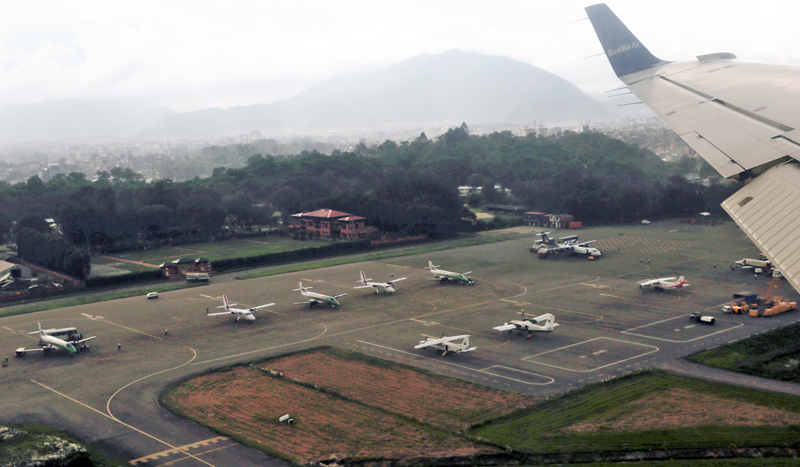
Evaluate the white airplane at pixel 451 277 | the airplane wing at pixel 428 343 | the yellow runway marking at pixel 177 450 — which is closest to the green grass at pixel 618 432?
the airplane wing at pixel 428 343

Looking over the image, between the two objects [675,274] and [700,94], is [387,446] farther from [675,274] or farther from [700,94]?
[675,274]

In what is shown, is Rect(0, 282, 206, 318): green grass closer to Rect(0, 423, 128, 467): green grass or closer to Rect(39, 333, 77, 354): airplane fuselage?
Rect(39, 333, 77, 354): airplane fuselage

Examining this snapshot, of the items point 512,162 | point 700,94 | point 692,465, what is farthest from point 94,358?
point 512,162

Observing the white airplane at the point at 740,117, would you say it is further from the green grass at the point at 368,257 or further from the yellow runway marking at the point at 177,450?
the green grass at the point at 368,257

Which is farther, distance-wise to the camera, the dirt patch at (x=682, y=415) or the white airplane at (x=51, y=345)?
the white airplane at (x=51, y=345)

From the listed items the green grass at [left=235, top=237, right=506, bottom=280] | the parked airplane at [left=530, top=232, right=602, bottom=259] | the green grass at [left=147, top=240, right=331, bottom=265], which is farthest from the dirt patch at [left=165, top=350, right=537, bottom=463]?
the green grass at [left=147, top=240, right=331, bottom=265]

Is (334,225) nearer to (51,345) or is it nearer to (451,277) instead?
(451,277)
